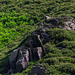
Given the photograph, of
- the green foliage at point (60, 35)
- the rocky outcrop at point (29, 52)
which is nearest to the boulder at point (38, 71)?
the rocky outcrop at point (29, 52)

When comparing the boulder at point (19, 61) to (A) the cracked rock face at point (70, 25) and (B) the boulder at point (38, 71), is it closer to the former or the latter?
(B) the boulder at point (38, 71)

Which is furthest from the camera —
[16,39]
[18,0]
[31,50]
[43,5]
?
[18,0]

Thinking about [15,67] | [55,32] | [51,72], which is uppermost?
[55,32]

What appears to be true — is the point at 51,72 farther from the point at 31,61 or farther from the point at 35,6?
the point at 35,6

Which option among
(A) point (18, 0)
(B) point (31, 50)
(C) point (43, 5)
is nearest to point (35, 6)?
(C) point (43, 5)

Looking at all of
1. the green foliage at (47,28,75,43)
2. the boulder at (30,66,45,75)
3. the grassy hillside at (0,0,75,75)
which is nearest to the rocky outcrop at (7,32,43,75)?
the grassy hillside at (0,0,75,75)

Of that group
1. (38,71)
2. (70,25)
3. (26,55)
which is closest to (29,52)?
(26,55)

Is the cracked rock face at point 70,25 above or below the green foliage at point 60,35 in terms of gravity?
above

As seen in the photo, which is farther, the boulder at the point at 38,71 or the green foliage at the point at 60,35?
the green foliage at the point at 60,35
